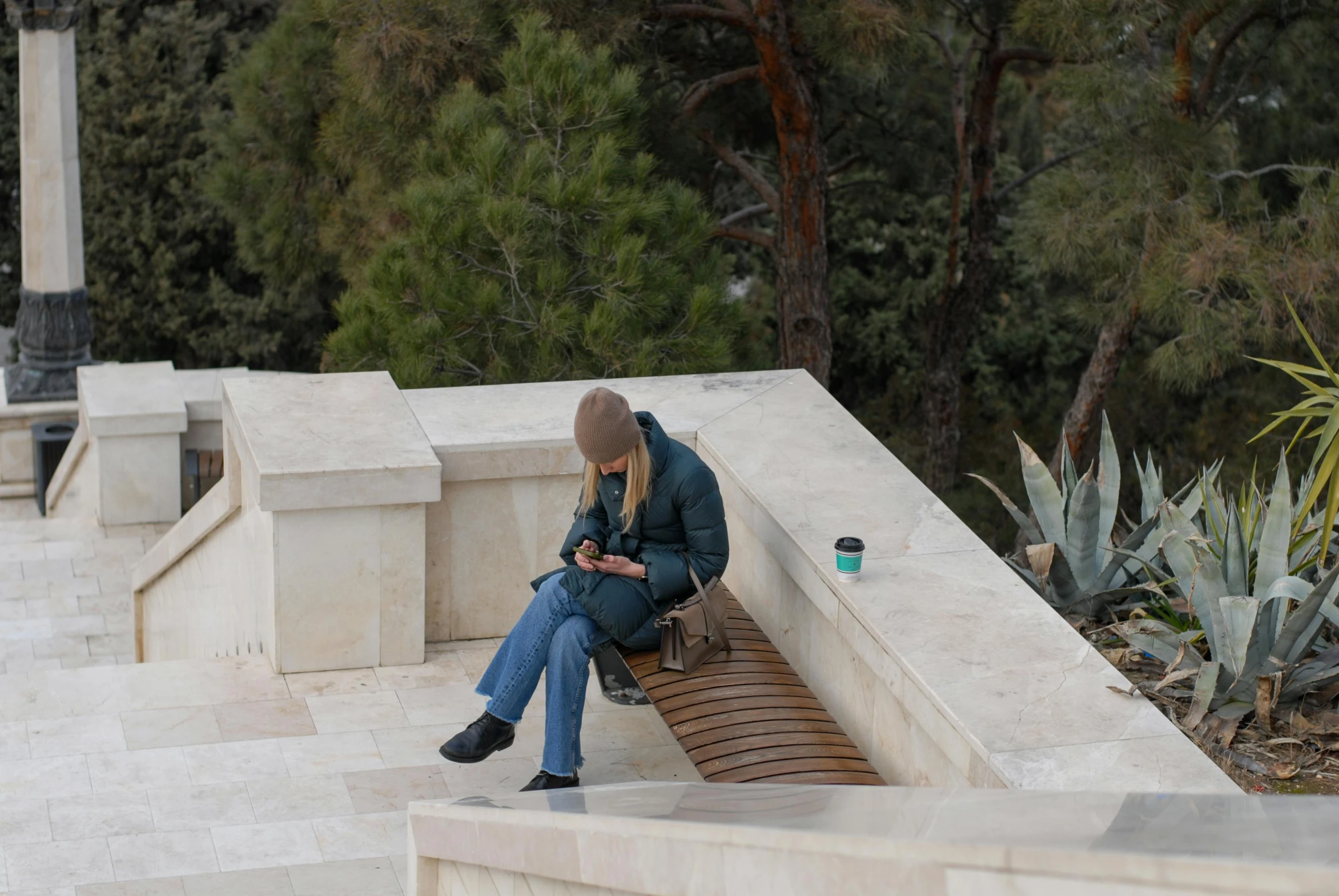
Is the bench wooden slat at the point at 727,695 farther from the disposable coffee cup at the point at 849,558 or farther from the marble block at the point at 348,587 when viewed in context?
the marble block at the point at 348,587

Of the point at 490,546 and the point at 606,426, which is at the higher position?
the point at 606,426

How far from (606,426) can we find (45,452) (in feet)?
24.5

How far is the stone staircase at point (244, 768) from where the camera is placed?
13.7 ft

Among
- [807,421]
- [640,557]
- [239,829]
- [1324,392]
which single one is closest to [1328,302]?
[807,421]

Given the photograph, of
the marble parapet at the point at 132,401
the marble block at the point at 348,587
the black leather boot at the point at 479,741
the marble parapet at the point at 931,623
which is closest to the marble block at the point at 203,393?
the marble parapet at the point at 132,401

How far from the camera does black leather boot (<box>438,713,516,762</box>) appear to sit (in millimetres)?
4543

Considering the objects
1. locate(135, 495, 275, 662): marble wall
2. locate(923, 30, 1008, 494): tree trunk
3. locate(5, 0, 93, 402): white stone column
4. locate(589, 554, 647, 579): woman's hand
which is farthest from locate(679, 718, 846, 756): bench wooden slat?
locate(923, 30, 1008, 494): tree trunk

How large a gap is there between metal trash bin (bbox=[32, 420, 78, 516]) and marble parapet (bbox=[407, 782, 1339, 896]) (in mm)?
8006

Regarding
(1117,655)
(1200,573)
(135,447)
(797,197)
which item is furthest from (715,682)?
(797,197)

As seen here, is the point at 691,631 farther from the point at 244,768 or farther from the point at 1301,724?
the point at 1301,724

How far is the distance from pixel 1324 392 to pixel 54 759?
3.85 meters

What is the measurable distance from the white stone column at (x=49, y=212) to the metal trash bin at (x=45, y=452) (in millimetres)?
547

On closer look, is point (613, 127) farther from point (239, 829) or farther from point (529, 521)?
point (239, 829)

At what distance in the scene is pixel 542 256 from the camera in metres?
8.58
